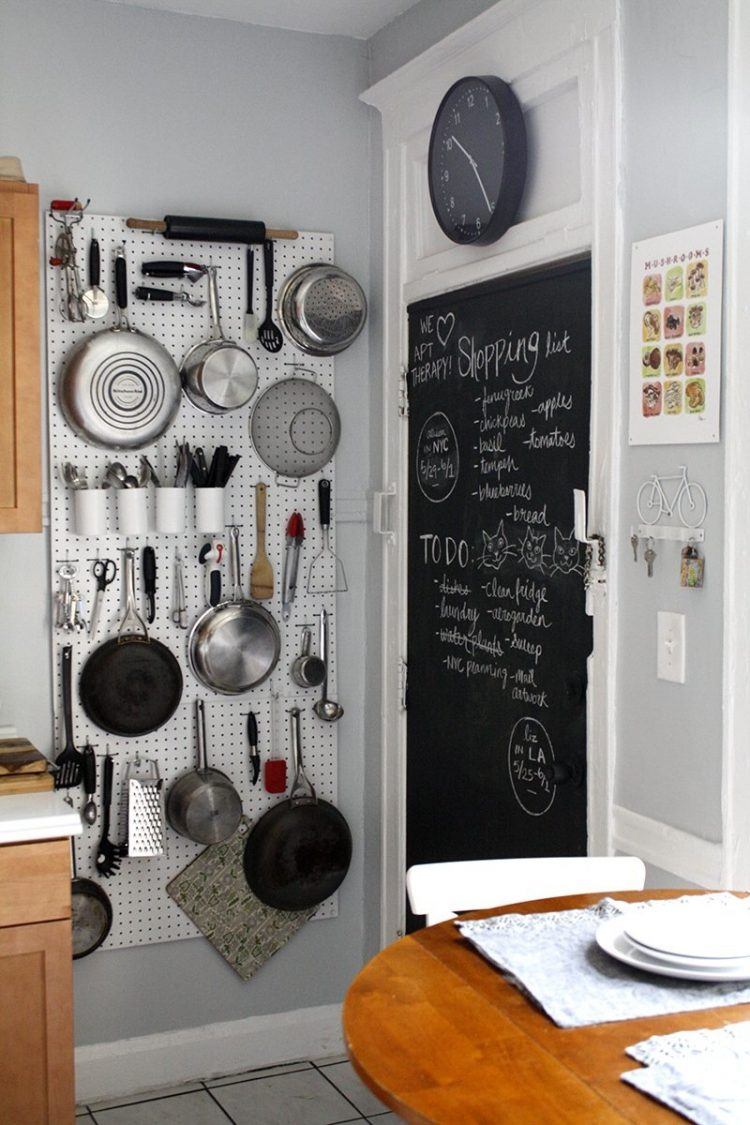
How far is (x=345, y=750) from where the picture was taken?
3508mm

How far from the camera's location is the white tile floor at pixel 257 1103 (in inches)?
121

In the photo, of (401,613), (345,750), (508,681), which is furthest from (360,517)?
(508,681)

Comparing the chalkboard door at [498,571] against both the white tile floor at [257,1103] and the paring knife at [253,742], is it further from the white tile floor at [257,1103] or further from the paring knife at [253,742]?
the white tile floor at [257,1103]

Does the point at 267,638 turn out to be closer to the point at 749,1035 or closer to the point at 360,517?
the point at 360,517

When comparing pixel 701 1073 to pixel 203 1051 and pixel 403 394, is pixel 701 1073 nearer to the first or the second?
pixel 403 394

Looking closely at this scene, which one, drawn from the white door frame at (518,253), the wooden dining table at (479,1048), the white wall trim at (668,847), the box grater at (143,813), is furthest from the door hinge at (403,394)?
the wooden dining table at (479,1048)

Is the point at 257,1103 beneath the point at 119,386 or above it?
beneath

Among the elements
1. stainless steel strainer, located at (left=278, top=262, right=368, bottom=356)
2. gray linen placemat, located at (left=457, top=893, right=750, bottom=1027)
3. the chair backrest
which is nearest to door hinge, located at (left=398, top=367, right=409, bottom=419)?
stainless steel strainer, located at (left=278, top=262, right=368, bottom=356)

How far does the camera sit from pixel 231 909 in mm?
3332

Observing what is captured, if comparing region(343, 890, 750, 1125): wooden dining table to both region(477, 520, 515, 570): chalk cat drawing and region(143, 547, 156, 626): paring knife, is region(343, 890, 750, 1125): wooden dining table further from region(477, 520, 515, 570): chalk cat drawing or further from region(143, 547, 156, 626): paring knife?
region(143, 547, 156, 626): paring knife

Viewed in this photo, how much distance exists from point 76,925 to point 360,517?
1.31 m

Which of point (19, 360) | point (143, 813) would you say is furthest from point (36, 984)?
point (19, 360)

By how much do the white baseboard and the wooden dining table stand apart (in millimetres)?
1997

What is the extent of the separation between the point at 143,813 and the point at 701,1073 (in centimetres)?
221
